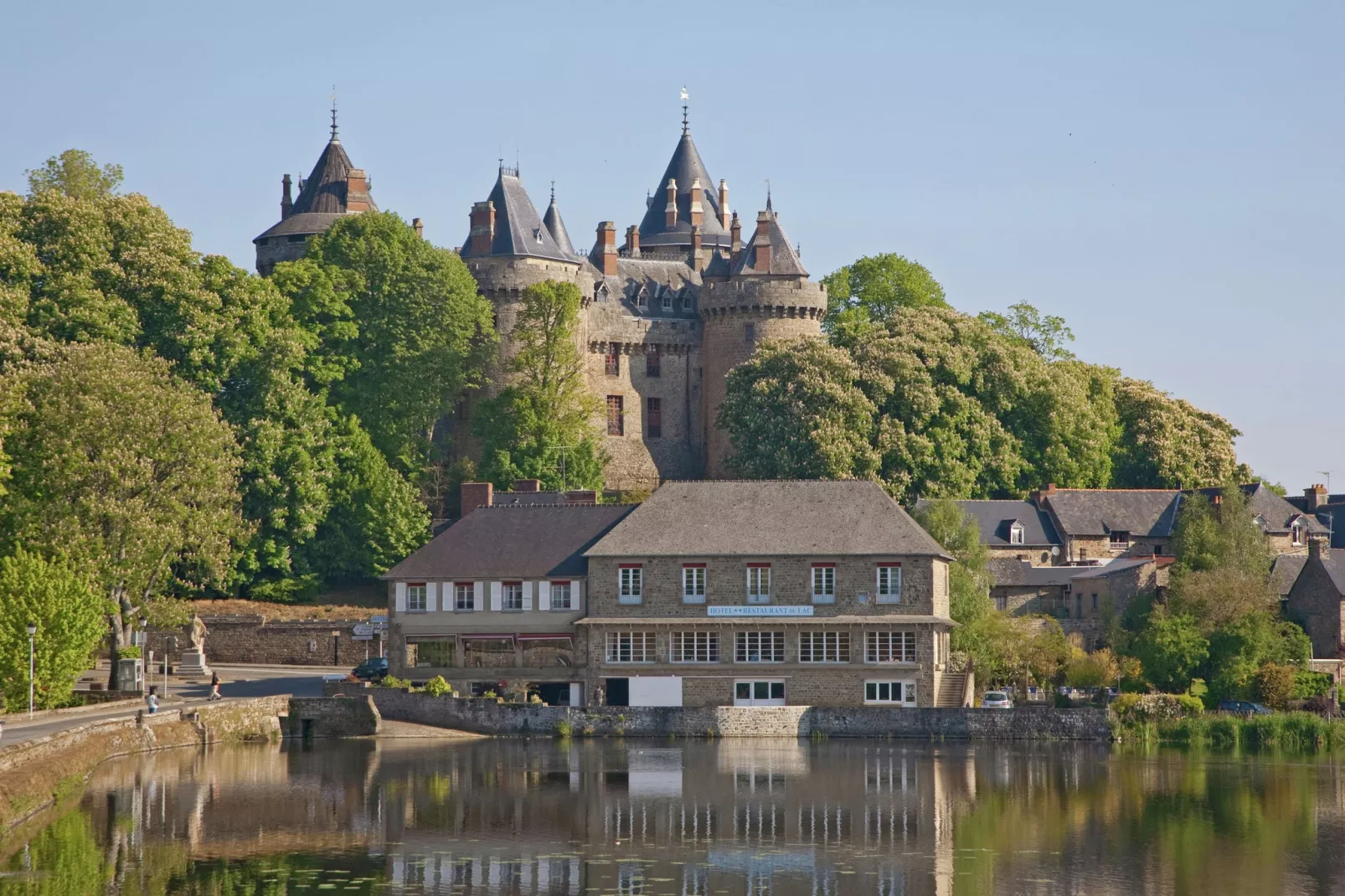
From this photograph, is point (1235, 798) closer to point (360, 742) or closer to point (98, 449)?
point (360, 742)

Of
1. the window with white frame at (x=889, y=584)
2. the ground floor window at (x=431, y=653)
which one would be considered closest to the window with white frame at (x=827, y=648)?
the window with white frame at (x=889, y=584)

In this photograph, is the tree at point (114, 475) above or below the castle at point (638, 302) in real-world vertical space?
below

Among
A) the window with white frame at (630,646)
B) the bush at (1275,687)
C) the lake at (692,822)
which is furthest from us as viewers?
the bush at (1275,687)

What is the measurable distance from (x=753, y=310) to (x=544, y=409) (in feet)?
47.6

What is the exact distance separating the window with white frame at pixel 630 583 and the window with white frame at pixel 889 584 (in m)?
A: 6.54

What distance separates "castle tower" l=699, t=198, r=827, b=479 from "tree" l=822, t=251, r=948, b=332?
2181 millimetres

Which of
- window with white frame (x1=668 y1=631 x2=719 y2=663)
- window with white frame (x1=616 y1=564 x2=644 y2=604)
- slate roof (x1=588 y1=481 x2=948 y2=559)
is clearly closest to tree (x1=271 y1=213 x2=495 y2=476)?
slate roof (x1=588 y1=481 x2=948 y2=559)

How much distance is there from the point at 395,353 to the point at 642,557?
879 inches

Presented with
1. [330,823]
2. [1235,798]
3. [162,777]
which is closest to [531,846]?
[330,823]

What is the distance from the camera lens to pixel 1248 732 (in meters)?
58.3

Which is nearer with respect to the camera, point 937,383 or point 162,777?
point 162,777

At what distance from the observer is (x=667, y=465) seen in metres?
95.1

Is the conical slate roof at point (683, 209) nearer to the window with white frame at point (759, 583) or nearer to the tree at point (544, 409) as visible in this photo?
the tree at point (544, 409)

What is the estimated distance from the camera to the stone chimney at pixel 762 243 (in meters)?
94.6
